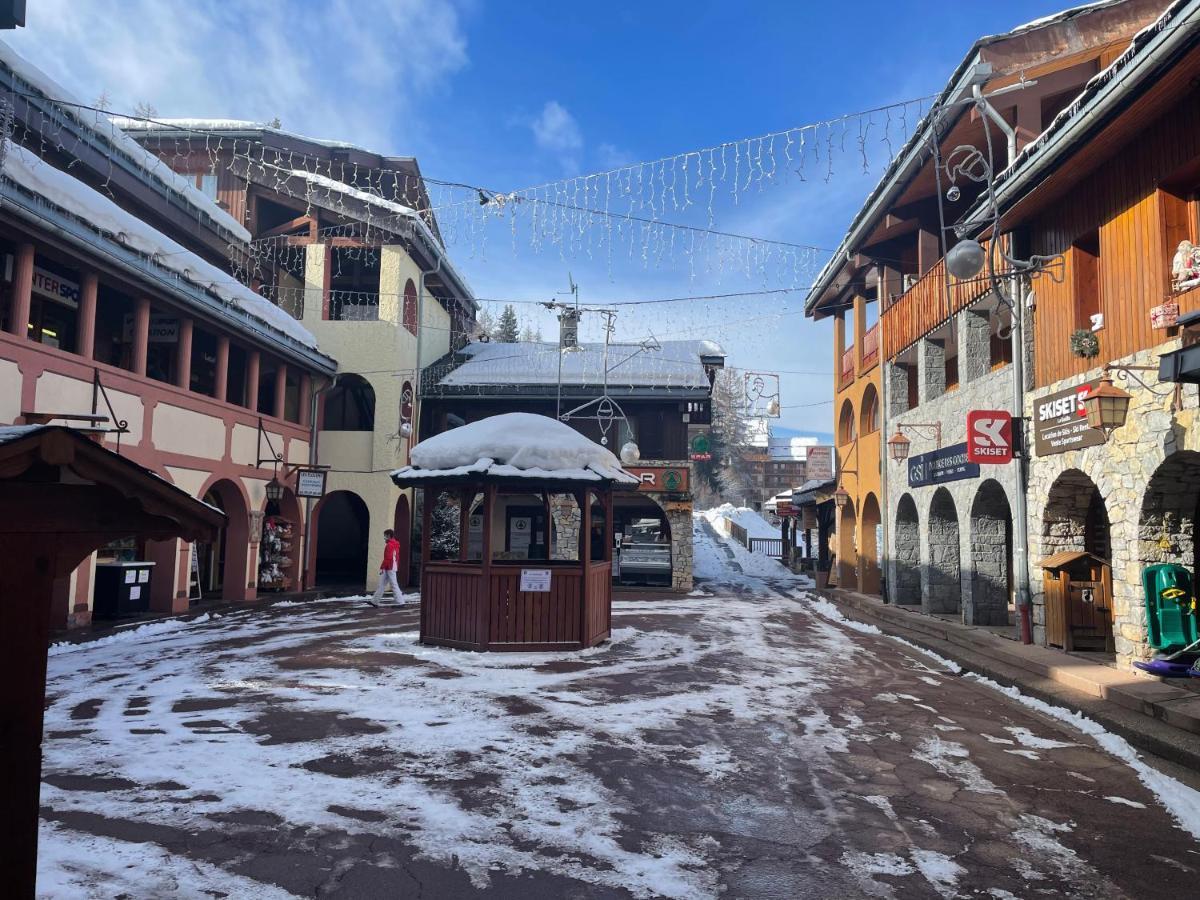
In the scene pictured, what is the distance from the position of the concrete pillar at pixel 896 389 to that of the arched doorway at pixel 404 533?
1391 cm

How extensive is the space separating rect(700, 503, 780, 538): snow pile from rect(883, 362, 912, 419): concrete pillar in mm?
30938

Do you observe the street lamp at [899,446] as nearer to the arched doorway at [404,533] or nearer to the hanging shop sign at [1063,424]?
the hanging shop sign at [1063,424]

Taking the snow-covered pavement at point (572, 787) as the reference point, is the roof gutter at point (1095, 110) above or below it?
above

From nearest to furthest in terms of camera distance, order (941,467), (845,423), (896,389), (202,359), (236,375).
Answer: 1. (941,467)
2. (202,359)
3. (896,389)
4. (236,375)
5. (845,423)

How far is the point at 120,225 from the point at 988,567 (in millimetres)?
15796

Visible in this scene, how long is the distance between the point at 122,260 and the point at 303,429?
29.6 feet

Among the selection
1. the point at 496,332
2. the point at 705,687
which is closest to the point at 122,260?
the point at 705,687

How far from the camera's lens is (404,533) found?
80.4 ft

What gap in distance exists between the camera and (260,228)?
76.0 feet

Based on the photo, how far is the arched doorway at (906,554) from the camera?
736 inches

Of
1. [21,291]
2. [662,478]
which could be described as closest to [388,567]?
[21,291]

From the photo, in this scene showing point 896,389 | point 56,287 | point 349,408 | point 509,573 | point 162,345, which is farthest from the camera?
A: point 349,408

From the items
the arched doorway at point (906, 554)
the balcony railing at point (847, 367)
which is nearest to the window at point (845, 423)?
the balcony railing at point (847, 367)

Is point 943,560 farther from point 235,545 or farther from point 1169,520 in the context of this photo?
point 235,545
